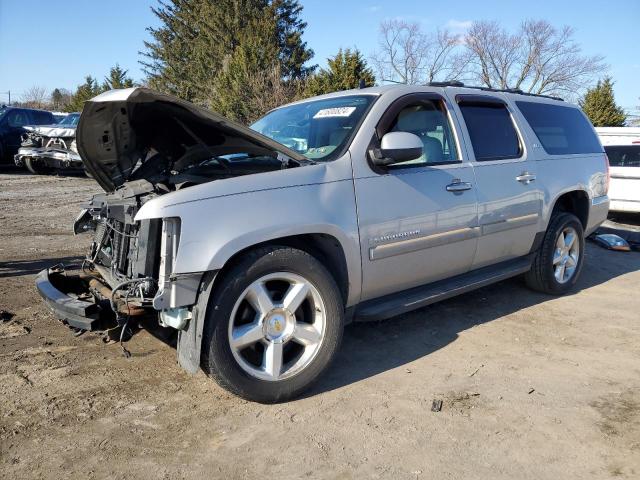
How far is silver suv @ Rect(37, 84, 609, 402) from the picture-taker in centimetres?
292

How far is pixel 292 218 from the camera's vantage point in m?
3.09

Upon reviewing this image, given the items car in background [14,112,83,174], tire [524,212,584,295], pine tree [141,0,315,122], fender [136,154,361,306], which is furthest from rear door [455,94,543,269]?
pine tree [141,0,315,122]

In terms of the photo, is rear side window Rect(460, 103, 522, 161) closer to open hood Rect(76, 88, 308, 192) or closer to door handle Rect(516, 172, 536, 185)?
door handle Rect(516, 172, 536, 185)

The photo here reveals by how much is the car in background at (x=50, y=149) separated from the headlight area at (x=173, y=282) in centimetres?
1214

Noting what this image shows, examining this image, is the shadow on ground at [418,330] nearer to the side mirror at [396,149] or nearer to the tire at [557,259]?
the tire at [557,259]

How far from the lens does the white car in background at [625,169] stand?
9.73 metres

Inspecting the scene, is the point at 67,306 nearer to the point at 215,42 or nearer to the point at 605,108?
the point at 605,108

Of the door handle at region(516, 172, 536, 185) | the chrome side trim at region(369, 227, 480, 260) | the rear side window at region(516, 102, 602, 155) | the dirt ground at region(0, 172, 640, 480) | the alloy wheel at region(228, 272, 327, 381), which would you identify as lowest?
the dirt ground at region(0, 172, 640, 480)

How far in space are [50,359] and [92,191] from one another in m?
9.77

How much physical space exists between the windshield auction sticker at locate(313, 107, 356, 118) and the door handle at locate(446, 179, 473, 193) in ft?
3.01

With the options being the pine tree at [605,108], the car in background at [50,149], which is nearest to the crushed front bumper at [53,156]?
the car in background at [50,149]

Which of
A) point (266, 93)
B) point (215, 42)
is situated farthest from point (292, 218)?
point (215, 42)

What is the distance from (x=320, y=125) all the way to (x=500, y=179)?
1.62m

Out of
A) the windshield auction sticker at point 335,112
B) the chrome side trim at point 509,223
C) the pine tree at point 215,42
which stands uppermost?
the pine tree at point 215,42
